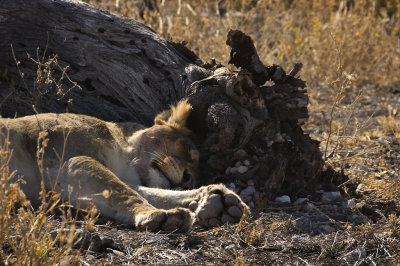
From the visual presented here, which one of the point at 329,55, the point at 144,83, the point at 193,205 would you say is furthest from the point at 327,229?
the point at 329,55

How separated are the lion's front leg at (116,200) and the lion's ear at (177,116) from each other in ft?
2.66

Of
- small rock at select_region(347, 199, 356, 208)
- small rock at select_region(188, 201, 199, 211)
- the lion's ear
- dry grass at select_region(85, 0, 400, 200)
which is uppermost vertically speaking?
dry grass at select_region(85, 0, 400, 200)

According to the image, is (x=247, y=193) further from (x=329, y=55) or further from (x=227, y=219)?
(x=329, y=55)

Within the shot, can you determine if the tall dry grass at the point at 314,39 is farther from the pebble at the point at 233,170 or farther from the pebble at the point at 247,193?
the pebble at the point at 247,193

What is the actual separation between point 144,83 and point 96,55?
19.7 inches

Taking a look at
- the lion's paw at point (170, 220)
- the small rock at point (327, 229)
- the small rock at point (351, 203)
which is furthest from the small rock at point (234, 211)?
the small rock at point (351, 203)

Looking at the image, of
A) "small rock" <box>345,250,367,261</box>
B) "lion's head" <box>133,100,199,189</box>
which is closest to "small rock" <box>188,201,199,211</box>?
"lion's head" <box>133,100,199,189</box>

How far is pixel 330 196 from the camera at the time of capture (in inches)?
182

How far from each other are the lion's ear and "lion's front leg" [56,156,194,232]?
0.81m

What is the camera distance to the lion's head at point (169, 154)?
439 centimetres

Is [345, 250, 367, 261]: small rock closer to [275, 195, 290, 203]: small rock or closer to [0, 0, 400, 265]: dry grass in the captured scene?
[275, 195, 290, 203]: small rock

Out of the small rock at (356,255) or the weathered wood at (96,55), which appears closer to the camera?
the small rock at (356,255)

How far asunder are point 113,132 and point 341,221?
1875 millimetres

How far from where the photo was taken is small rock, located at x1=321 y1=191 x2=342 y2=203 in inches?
179
